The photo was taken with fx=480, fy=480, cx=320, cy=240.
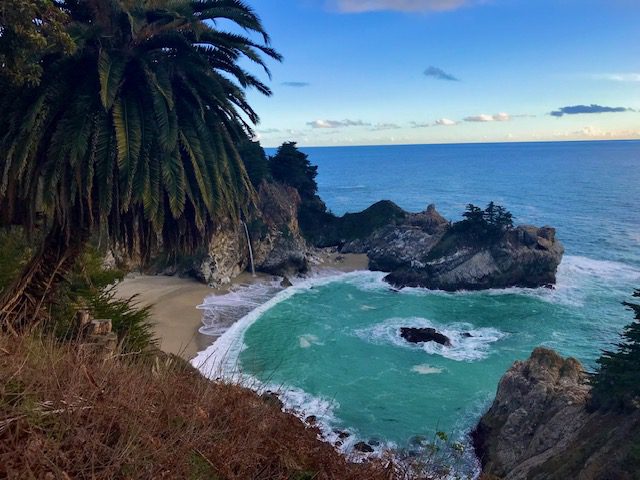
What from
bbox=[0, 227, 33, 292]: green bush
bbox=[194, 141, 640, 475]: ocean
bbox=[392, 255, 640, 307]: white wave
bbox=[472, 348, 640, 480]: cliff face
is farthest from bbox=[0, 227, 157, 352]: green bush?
bbox=[392, 255, 640, 307]: white wave

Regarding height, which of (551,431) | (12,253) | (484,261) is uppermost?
(12,253)

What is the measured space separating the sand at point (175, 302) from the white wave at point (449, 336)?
39.6 feet

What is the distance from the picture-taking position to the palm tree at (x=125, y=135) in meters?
10.0

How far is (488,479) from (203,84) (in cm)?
1018

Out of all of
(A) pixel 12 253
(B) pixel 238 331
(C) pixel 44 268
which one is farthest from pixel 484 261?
(C) pixel 44 268

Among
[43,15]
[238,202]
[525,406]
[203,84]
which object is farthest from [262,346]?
[43,15]

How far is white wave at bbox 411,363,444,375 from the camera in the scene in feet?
95.8

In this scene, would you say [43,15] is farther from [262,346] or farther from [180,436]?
[262,346]

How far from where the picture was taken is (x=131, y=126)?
10242mm

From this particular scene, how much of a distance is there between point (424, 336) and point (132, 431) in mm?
30946

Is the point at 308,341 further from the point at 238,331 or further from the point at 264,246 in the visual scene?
the point at 264,246

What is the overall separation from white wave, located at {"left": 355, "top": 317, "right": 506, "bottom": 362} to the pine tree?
44.0 ft

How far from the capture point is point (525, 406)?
68.5 ft

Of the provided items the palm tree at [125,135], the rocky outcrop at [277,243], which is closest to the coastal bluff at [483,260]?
the rocky outcrop at [277,243]
